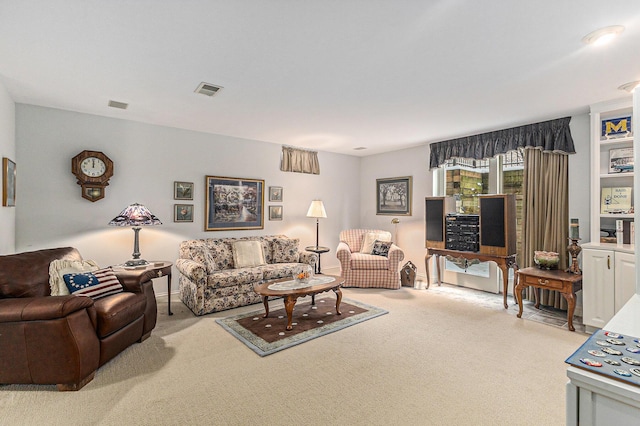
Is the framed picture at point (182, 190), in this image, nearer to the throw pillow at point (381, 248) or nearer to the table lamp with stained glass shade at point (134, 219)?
the table lamp with stained glass shade at point (134, 219)

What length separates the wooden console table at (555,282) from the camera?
350 cm

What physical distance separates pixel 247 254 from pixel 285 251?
667 millimetres

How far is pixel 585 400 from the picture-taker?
2.90ft

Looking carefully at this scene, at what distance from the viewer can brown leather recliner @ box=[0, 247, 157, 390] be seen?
7.37 feet

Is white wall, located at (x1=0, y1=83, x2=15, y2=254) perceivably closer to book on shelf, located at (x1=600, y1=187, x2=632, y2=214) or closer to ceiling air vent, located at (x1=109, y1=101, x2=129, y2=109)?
ceiling air vent, located at (x1=109, y1=101, x2=129, y2=109)

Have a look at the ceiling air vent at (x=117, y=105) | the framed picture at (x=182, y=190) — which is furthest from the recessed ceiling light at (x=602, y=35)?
the framed picture at (x=182, y=190)

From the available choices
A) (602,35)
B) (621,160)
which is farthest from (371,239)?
(602,35)

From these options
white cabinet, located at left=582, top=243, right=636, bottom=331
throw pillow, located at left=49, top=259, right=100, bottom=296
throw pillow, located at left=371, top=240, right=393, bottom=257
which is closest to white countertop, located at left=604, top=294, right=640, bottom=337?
Answer: white cabinet, located at left=582, top=243, right=636, bottom=331

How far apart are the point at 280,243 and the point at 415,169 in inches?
113

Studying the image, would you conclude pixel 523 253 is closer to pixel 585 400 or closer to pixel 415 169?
pixel 415 169

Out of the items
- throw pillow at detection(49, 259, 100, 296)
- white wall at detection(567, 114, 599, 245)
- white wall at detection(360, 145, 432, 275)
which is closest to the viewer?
throw pillow at detection(49, 259, 100, 296)

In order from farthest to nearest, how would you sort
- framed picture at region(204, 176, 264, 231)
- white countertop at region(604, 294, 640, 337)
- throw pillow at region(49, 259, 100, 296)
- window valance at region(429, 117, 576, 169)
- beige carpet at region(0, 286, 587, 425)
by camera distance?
1. framed picture at region(204, 176, 264, 231)
2. window valance at region(429, 117, 576, 169)
3. throw pillow at region(49, 259, 100, 296)
4. beige carpet at region(0, 286, 587, 425)
5. white countertop at region(604, 294, 640, 337)

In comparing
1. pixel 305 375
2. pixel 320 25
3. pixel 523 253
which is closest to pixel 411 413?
pixel 305 375

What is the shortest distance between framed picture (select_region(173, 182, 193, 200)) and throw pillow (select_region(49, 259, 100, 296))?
1871 mm
